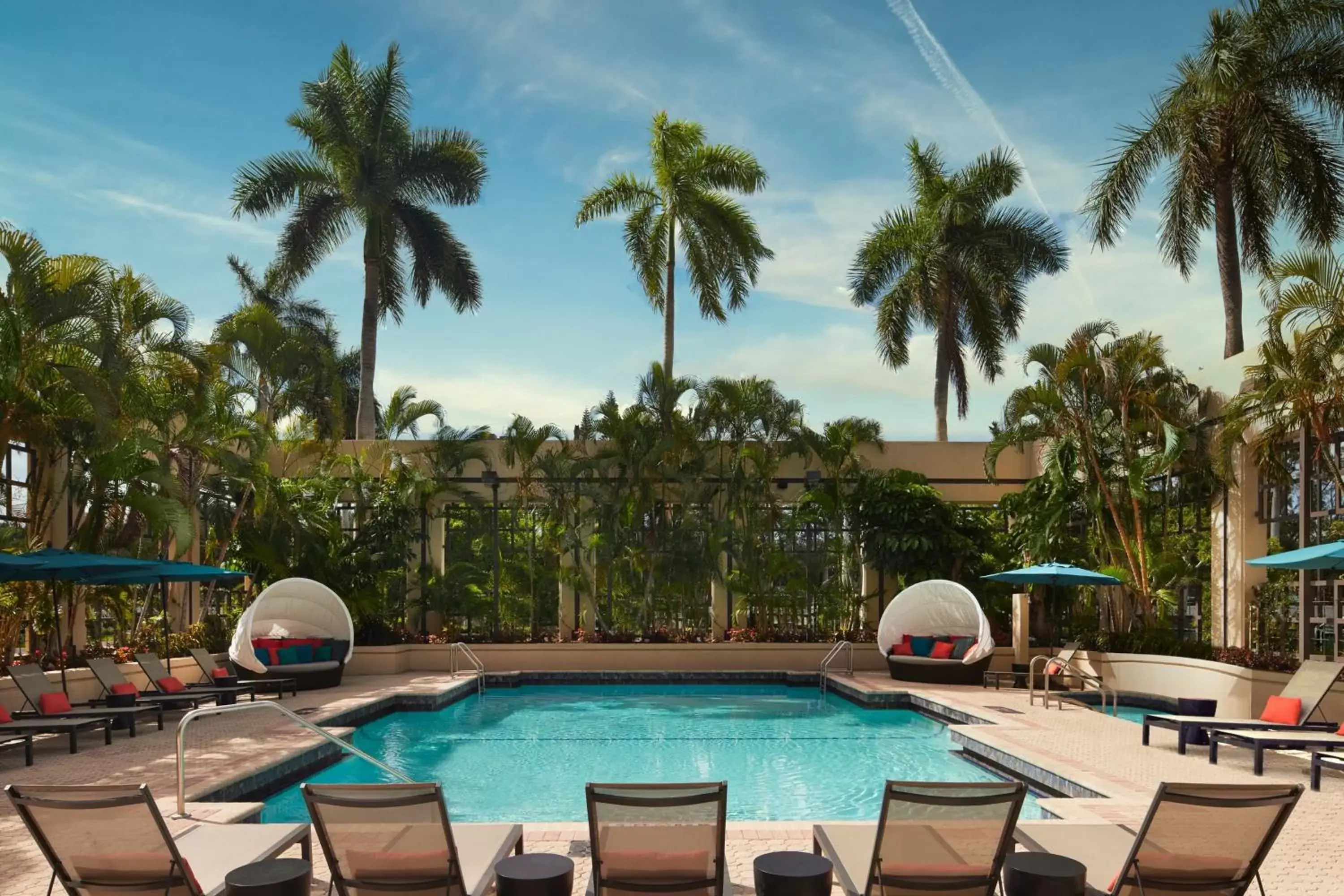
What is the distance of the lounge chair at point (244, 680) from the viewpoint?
47.0 feet

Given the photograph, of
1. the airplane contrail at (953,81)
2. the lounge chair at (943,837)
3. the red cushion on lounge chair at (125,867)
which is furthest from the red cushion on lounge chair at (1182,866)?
the airplane contrail at (953,81)

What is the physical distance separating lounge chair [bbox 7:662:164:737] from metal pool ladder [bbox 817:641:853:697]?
9632 mm

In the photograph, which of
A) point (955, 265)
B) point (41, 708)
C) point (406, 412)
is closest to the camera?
point (41, 708)

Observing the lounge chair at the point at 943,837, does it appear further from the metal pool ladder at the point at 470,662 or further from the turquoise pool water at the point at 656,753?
the metal pool ladder at the point at 470,662

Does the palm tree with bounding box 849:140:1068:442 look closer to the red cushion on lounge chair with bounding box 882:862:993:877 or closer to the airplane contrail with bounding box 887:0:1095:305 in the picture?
the airplane contrail with bounding box 887:0:1095:305

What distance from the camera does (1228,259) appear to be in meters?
16.1

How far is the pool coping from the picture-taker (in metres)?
8.72

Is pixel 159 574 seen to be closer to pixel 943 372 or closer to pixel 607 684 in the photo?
pixel 607 684

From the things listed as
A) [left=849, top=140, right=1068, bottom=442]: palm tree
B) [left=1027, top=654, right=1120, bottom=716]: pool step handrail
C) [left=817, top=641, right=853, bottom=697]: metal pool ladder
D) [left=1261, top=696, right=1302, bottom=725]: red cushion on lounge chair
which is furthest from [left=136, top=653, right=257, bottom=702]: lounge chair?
[left=849, top=140, right=1068, bottom=442]: palm tree

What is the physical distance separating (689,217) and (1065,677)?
454 inches

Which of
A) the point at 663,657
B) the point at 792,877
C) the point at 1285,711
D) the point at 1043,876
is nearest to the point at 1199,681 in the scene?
the point at 1285,711

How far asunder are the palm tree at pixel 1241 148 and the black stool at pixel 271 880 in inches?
585

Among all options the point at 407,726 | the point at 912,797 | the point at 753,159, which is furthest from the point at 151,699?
the point at 753,159

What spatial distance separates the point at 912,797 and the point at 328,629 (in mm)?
14790
